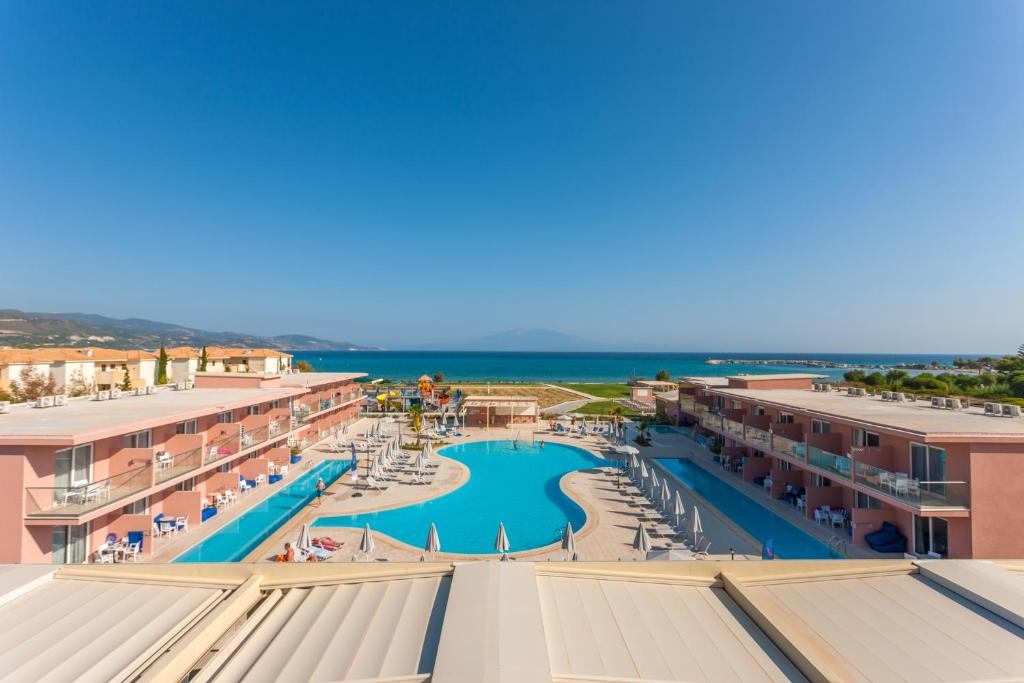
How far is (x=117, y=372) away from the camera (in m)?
44.2

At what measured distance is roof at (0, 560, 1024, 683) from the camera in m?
4.35

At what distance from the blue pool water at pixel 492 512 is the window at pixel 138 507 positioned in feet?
16.4

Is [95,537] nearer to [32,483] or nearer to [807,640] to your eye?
[32,483]

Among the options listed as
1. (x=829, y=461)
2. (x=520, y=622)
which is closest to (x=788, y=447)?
(x=829, y=461)

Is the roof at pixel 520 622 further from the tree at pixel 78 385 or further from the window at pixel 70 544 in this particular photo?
the tree at pixel 78 385

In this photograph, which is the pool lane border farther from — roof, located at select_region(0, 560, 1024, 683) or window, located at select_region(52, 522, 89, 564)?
roof, located at select_region(0, 560, 1024, 683)

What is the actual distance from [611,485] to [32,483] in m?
18.5

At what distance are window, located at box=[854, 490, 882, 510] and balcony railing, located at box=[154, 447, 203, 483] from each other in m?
21.1

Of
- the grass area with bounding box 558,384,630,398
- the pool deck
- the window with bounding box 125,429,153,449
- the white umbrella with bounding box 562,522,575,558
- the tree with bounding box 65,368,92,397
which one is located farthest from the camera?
the grass area with bounding box 558,384,630,398

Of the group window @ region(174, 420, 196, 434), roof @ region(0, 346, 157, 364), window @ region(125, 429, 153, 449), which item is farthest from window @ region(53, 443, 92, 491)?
roof @ region(0, 346, 157, 364)

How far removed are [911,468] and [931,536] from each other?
1.81m

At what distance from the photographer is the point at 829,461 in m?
15.1

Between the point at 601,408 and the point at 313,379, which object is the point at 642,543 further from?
the point at 601,408

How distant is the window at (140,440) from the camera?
1425cm
